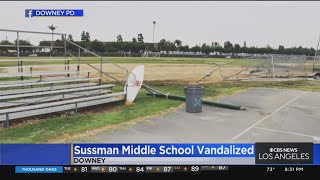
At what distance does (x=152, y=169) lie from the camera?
145 inches

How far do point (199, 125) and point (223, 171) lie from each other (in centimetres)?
441

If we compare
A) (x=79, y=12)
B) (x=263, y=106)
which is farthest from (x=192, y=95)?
(x=79, y=12)

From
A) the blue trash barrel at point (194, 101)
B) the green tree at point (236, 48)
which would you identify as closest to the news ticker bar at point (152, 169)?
the blue trash barrel at point (194, 101)

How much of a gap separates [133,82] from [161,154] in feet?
25.1

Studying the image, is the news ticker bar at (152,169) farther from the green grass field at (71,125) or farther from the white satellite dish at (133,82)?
the white satellite dish at (133,82)

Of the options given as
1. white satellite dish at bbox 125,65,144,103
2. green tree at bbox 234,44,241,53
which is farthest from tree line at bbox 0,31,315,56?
white satellite dish at bbox 125,65,144,103

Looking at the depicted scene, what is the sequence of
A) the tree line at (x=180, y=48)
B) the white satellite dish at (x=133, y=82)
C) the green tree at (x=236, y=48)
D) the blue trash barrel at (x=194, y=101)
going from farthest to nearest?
the green tree at (x=236, y=48) < the tree line at (x=180, y=48) < the white satellite dish at (x=133, y=82) < the blue trash barrel at (x=194, y=101)

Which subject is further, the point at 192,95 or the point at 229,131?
the point at 192,95

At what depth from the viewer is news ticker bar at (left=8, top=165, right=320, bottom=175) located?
11.7ft

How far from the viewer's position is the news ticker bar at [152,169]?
358 cm

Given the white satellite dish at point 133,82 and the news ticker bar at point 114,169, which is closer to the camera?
the news ticker bar at point 114,169

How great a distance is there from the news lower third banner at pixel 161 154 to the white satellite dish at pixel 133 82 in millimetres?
7274

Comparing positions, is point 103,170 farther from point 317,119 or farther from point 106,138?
point 317,119

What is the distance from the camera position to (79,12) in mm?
5000
